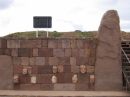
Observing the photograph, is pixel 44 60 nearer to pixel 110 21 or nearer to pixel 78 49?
pixel 78 49

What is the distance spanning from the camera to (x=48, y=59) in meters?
17.2

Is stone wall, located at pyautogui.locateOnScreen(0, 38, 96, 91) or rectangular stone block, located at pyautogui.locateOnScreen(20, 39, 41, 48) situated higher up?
rectangular stone block, located at pyautogui.locateOnScreen(20, 39, 41, 48)

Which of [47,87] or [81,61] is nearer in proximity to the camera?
[47,87]

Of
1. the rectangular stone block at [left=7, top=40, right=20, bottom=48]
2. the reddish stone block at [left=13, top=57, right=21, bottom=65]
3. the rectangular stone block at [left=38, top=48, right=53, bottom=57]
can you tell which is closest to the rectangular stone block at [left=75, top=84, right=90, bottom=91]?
the rectangular stone block at [left=38, top=48, right=53, bottom=57]

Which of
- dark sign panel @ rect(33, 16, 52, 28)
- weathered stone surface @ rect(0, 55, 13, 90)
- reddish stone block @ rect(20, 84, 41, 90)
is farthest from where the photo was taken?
dark sign panel @ rect(33, 16, 52, 28)

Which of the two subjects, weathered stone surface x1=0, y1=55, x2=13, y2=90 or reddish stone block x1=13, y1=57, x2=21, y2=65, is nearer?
weathered stone surface x1=0, y1=55, x2=13, y2=90

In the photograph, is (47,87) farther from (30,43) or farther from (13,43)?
(13,43)

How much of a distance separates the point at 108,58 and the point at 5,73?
379 cm

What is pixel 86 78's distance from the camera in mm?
17297

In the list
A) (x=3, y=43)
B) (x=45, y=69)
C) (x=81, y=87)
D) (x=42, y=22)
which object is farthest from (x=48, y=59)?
(x=42, y=22)

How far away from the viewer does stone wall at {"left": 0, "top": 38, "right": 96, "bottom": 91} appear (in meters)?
17.2

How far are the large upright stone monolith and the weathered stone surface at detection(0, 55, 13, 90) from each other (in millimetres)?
3138

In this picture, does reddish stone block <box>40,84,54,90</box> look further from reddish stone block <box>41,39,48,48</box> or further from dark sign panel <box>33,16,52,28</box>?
dark sign panel <box>33,16,52,28</box>

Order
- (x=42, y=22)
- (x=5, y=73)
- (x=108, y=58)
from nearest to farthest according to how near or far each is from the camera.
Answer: (x=5, y=73)
(x=108, y=58)
(x=42, y=22)
